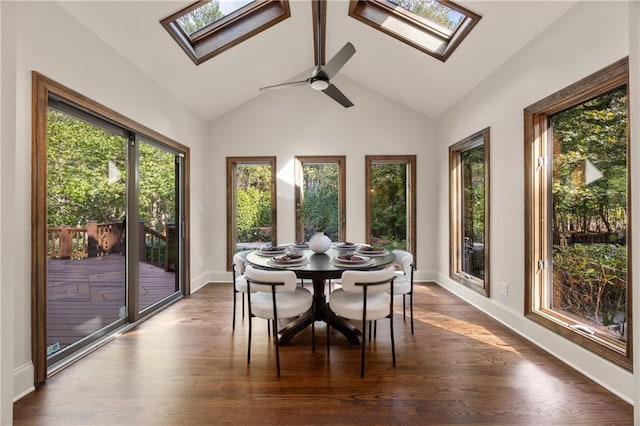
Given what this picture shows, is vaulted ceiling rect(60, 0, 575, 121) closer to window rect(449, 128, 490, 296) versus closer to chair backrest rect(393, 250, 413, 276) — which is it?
window rect(449, 128, 490, 296)

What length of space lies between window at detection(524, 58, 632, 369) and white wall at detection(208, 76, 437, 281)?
7.13ft

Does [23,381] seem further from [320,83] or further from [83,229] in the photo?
[320,83]

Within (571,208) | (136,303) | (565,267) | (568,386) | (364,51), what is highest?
(364,51)

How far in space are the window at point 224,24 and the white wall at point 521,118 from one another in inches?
96.9

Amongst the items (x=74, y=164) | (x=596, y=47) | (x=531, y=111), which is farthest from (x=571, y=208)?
(x=74, y=164)

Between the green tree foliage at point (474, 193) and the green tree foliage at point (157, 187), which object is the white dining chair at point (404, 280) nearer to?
the green tree foliage at point (474, 193)

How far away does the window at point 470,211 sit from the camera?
3.52 metres

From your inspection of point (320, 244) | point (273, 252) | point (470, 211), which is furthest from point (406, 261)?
point (470, 211)

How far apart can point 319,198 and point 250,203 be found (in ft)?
3.77

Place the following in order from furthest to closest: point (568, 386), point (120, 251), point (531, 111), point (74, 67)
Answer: point (120, 251) → point (531, 111) → point (74, 67) → point (568, 386)

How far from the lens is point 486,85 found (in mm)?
3428

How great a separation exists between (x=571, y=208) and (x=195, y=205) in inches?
175

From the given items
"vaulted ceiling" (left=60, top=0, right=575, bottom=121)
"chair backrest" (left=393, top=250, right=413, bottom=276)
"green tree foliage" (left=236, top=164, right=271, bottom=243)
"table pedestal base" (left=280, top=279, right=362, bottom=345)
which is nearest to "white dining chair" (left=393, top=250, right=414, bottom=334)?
"chair backrest" (left=393, top=250, right=413, bottom=276)

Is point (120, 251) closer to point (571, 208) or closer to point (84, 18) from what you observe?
point (84, 18)
